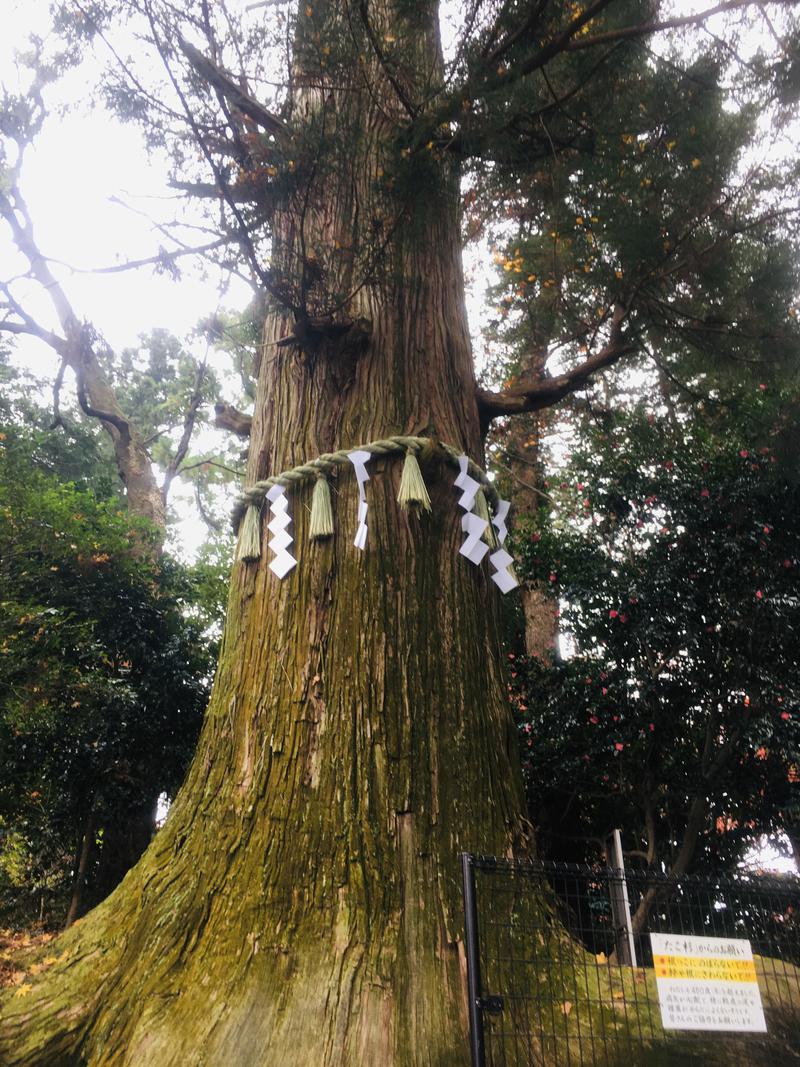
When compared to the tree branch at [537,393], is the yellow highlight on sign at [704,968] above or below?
below

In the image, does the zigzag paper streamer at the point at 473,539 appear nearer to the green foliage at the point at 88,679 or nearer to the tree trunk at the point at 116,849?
the green foliage at the point at 88,679

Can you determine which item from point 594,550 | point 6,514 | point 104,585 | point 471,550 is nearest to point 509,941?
point 471,550

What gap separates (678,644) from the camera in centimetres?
486

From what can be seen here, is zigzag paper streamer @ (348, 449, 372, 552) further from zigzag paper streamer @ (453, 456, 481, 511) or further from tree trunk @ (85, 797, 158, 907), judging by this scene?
tree trunk @ (85, 797, 158, 907)

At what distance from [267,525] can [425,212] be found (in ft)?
4.91

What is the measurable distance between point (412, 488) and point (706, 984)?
173 centimetres

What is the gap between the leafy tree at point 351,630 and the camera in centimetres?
188

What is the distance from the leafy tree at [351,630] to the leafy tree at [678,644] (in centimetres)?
161

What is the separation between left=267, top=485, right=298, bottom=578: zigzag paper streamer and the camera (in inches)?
106

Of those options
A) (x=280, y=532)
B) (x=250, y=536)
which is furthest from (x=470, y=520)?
(x=250, y=536)

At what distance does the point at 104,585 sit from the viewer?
600 cm

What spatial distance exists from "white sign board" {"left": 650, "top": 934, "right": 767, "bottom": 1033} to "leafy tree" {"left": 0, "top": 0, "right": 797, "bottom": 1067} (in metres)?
0.54

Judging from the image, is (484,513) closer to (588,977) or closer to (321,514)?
(321,514)

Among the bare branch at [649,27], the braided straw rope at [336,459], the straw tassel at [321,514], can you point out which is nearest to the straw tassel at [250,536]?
the braided straw rope at [336,459]
